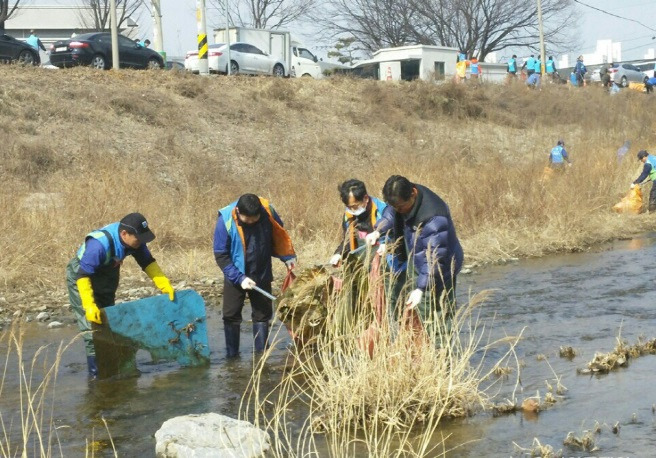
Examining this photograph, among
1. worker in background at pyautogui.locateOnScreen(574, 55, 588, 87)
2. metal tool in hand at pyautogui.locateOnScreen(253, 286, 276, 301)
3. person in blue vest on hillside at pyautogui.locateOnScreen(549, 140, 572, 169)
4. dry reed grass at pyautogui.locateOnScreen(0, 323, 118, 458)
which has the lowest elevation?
dry reed grass at pyautogui.locateOnScreen(0, 323, 118, 458)

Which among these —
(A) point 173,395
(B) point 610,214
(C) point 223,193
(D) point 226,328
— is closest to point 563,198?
(B) point 610,214

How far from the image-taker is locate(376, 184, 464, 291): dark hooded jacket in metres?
6.50

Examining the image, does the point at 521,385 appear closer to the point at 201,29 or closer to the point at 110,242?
the point at 110,242

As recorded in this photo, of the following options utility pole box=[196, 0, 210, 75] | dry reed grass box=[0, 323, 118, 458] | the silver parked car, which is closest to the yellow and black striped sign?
utility pole box=[196, 0, 210, 75]

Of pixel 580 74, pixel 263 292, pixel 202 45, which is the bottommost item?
pixel 263 292

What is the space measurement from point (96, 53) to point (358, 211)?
22.0 metres

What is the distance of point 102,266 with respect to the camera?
780 centimetres

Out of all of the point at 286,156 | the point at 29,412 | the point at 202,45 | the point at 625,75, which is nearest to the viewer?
the point at 29,412

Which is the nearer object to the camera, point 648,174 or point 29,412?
point 29,412

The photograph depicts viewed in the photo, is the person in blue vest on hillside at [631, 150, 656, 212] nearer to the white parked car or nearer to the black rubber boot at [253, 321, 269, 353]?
the black rubber boot at [253, 321, 269, 353]

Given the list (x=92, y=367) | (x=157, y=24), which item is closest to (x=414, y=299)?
(x=92, y=367)

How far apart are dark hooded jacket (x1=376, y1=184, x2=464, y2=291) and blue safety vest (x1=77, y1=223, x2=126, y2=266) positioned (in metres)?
2.29

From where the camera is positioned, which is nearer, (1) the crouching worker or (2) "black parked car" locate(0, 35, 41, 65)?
(1) the crouching worker

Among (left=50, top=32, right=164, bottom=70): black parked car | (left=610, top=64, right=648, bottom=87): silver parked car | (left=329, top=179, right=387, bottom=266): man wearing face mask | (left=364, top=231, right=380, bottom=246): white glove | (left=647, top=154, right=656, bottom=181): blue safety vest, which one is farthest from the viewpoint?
(left=610, top=64, right=648, bottom=87): silver parked car
